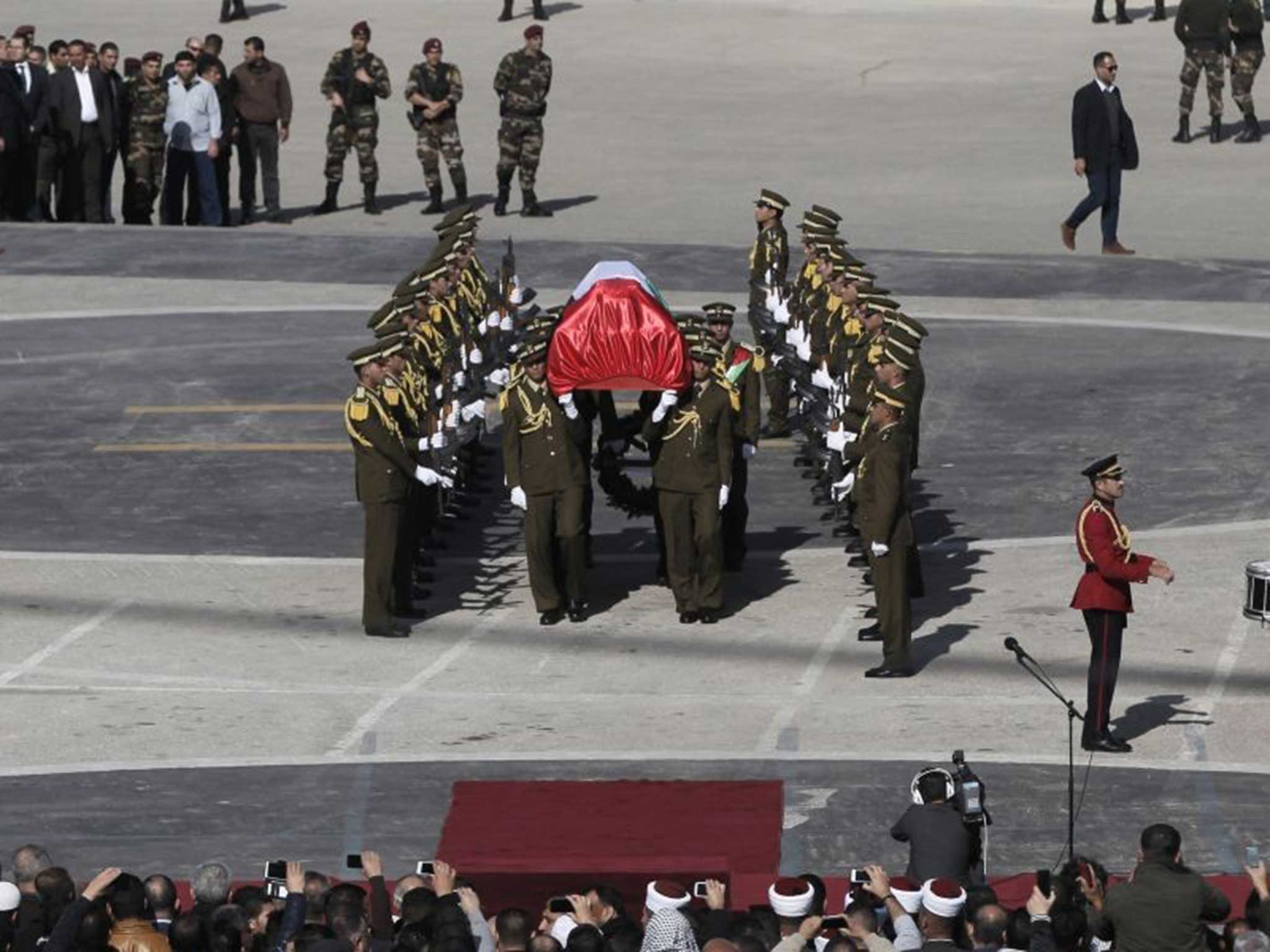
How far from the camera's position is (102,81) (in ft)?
119

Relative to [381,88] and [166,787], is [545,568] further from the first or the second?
[381,88]

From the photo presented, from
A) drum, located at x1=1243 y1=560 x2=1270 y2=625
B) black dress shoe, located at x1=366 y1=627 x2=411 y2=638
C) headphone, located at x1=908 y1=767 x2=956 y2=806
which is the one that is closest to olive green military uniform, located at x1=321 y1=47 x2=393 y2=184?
black dress shoe, located at x1=366 y1=627 x2=411 y2=638

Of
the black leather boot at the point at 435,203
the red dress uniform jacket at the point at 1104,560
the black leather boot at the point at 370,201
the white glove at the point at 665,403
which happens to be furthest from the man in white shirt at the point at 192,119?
the red dress uniform jacket at the point at 1104,560

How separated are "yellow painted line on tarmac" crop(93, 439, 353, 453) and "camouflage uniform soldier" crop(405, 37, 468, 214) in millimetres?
9879

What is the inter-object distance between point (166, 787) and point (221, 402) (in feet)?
35.7

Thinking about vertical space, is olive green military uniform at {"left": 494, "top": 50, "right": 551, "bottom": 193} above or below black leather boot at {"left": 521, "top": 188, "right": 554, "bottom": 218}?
above

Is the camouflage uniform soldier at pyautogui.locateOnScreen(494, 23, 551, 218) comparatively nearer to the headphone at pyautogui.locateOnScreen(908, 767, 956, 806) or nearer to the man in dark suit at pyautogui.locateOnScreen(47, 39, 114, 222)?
the man in dark suit at pyautogui.locateOnScreen(47, 39, 114, 222)

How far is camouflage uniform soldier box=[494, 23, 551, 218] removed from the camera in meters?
36.7

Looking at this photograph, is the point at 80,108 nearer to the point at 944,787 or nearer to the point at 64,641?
the point at 64,641

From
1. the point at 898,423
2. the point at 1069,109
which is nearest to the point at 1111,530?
the point at 898,423

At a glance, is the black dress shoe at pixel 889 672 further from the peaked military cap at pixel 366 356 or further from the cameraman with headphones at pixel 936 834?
the cameraman with headphones at pixel 936 834

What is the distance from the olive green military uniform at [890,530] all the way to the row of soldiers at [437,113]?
16.2 metres

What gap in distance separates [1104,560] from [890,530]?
78.0 inches

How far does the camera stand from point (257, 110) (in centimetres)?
3691
